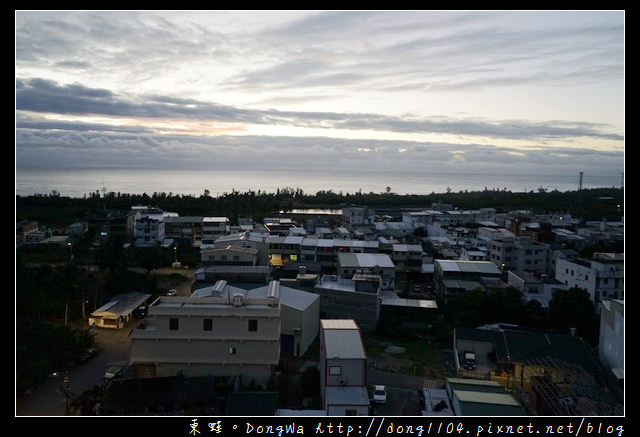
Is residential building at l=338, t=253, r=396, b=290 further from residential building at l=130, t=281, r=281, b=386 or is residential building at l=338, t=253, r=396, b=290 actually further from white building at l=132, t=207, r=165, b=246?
white building at l=132, t=207, r=165, b=246

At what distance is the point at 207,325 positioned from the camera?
4.88 m

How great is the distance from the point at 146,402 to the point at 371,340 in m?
3.23

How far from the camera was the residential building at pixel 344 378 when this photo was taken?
4.09 meters

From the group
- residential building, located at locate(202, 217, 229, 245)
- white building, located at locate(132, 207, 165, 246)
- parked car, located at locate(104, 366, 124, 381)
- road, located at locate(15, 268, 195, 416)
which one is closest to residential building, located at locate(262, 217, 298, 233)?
residential building, located at locate(202, 217, 229, 245)

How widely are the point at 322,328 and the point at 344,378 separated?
0.80 m

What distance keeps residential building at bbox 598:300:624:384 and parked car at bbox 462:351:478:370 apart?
1419 mm

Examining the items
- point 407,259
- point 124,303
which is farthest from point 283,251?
point 124,303

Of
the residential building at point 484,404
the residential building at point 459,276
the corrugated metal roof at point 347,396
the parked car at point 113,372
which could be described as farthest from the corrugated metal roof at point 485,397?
the residential building at point 459,276

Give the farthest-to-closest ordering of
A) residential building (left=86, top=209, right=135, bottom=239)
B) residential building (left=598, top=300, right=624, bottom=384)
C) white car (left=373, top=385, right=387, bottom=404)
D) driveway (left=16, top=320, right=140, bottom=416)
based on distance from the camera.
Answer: residential building (left=86, top=209, right=135, bottom=239) → residential building (left=598, top=300, right=624, bottom=384) → white car (left=373, top=385, right=387, bottom=404) → driveway (left=16, top=320, right=140, bottom=416)

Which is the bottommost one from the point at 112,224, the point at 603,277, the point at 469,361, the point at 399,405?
the point at 399,405

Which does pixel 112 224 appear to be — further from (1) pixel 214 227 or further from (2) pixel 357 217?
(2) pixel 357 217

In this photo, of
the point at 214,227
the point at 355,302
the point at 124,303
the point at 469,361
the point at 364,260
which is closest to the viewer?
the point at 469,361

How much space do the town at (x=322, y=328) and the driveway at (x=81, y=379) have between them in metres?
0.04

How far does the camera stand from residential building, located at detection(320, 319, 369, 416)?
13.4 ft
